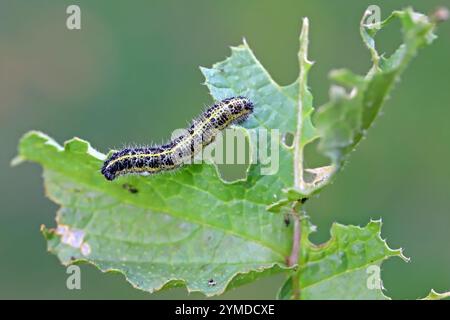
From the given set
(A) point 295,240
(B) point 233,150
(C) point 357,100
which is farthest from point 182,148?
(C) point 357,100

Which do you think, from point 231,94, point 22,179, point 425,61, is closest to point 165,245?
point 231,94

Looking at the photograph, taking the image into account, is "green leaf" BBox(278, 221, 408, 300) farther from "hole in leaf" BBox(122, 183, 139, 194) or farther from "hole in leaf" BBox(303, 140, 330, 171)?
"hole in leaf" BBox(303, 140, 330, 171)

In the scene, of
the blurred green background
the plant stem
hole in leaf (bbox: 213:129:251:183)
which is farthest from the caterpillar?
the blurred green background

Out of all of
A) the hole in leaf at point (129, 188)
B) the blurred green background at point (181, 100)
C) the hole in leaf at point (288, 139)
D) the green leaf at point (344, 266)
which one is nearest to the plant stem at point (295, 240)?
the green leaf at point (344, 266)

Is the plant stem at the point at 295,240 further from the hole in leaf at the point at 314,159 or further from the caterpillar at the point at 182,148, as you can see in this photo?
the hole in leaf at the point at 314,159

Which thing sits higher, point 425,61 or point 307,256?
point 425,61

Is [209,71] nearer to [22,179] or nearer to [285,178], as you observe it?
[285,178]

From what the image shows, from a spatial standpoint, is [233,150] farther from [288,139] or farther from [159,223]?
[159,223]
